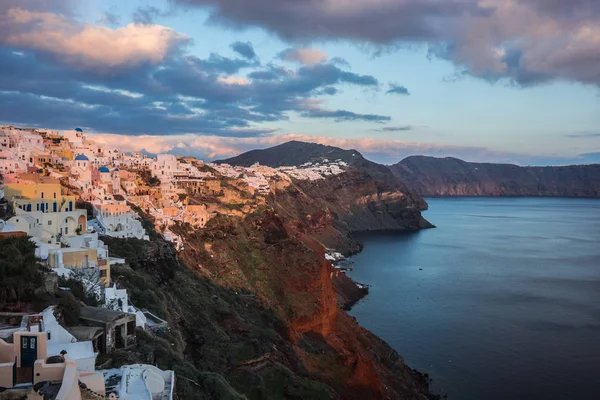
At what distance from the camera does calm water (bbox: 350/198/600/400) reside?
39781 mm

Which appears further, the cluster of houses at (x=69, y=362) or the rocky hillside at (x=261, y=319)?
the rocky hillside at (x=261, y=319)

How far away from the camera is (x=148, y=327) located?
2194 cm

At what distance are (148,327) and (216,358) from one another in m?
6.73

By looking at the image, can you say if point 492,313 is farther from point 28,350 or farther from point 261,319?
point 28,350

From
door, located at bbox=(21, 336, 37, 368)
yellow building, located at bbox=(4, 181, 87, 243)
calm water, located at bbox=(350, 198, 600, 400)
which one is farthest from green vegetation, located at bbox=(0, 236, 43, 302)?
calm water, located at bbox=(350, 198, 600, 400)

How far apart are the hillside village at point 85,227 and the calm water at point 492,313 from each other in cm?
2303

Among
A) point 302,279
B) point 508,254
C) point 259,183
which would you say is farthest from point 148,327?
point 508,254

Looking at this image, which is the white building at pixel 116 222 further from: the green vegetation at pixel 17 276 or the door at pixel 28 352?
the door at pixel 28 352

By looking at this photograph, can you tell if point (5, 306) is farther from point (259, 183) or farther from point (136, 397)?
point (259, 183)

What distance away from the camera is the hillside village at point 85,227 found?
12.0m

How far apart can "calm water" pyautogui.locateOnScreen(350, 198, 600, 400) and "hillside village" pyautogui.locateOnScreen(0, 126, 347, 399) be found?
23.0 m

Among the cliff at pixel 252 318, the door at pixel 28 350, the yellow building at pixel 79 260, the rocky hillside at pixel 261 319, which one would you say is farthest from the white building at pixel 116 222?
the door at pixel 28 350

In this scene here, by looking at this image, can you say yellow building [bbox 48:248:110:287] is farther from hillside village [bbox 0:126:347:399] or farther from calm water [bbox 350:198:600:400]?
calm water [bbox 350:198:600:400]

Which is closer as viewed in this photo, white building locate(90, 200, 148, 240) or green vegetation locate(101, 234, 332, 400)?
green vegetation locate(101, 234, 332, 400)
